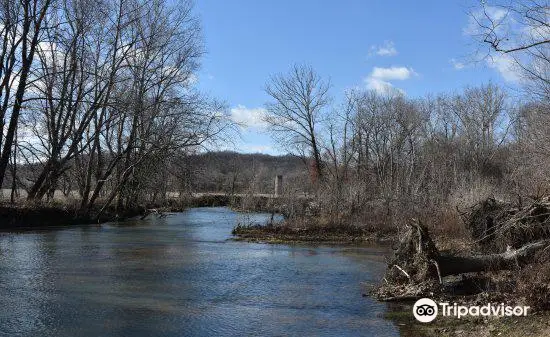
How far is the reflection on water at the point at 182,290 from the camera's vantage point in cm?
910

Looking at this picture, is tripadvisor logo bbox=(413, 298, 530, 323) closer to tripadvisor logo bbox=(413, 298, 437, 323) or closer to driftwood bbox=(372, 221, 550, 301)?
tripadvisor logo bbox=(413, 298, 437, 323)

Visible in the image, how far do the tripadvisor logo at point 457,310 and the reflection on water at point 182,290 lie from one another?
2.70 ft

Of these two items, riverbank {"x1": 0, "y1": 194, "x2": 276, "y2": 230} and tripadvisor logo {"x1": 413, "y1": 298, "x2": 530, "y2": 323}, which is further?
riverbank {"x1": 0, "y1": 194, "x2": 276, "y2": 230}

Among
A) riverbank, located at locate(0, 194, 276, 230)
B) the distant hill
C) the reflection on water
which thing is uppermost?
the distant hill

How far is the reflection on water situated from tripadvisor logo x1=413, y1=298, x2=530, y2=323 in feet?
2.70

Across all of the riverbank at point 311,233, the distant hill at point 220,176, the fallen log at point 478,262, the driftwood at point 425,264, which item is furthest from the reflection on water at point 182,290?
the distant hill at point 220,176

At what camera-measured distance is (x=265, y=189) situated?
51281 millimetres

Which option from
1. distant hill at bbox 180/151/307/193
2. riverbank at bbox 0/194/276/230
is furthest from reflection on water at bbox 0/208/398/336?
distant hill at bbox 180/151/307/193

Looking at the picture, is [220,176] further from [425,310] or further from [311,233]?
[425,310]

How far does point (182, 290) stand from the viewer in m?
12.2

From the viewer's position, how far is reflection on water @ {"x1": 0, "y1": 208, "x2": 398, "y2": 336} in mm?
9102

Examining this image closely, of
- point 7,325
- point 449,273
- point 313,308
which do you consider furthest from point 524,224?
point 7,325

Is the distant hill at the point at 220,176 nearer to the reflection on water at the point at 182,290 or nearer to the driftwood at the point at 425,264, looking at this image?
the reflection on water at the point at 182,290

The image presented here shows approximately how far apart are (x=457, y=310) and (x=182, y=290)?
239 inches
